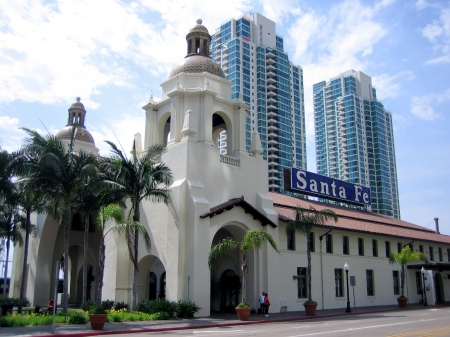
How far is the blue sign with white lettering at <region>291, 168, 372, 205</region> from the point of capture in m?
39.8

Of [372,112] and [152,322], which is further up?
[372,112]

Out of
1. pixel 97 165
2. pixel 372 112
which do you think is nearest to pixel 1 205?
pixel 97 165

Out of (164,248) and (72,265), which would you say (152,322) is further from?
(72,265)

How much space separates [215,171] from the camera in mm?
29406

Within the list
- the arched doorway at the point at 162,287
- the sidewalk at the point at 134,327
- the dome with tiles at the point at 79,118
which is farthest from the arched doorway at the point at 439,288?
the dome with tiles at the point at 79,118

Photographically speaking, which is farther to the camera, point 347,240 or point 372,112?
point 372,112

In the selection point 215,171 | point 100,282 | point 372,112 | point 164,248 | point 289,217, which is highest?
point 372,112

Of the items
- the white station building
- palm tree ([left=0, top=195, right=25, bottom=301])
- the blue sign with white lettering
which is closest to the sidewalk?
the white station building

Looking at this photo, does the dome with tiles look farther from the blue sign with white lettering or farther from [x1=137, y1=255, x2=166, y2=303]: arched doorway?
the blue sign with white lettering

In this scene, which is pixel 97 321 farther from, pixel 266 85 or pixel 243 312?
pixel 266 85

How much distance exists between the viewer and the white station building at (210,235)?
89.4 ft

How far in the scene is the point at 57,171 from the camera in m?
23.7

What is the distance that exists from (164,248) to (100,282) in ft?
14.8

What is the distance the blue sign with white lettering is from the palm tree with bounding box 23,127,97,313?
1996cm
